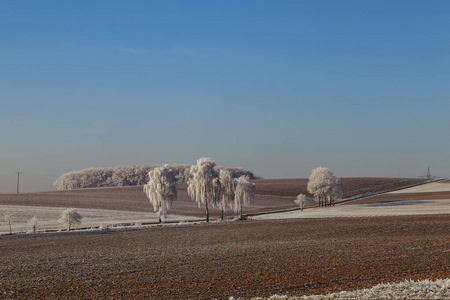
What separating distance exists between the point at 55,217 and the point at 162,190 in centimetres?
1758

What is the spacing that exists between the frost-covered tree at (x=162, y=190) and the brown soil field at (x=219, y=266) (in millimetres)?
28471

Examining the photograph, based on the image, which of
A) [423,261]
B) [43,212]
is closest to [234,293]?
[423,261]

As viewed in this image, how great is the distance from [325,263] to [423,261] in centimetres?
461

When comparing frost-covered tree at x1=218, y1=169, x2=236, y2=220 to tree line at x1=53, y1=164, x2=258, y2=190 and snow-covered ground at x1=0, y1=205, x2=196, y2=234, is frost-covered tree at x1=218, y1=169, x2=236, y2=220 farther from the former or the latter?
tree line at x1=53, y1=164, x2=258, y2=190

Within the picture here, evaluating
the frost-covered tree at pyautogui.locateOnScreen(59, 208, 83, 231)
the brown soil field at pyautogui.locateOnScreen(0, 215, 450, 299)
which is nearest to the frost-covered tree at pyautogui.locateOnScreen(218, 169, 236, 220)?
the frost-covered tree at pyautogui.locateOnScreen(59, 208, 83, 231)

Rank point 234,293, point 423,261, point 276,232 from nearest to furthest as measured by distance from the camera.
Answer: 1. point 234,293
2. point 423,261
3. point 276,232

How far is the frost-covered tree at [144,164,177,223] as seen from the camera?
67750 mm

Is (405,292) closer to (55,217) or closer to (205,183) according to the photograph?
(205,183)

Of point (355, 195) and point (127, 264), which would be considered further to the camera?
point (355, 195)

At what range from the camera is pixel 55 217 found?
234 feet

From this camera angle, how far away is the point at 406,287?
14570 millimetres

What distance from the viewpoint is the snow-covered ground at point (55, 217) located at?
2441 inches

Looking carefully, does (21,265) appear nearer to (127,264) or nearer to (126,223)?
Answer: (127,264)

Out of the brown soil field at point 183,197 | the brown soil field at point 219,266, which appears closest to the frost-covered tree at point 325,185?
the brown soil field at point 183,197
